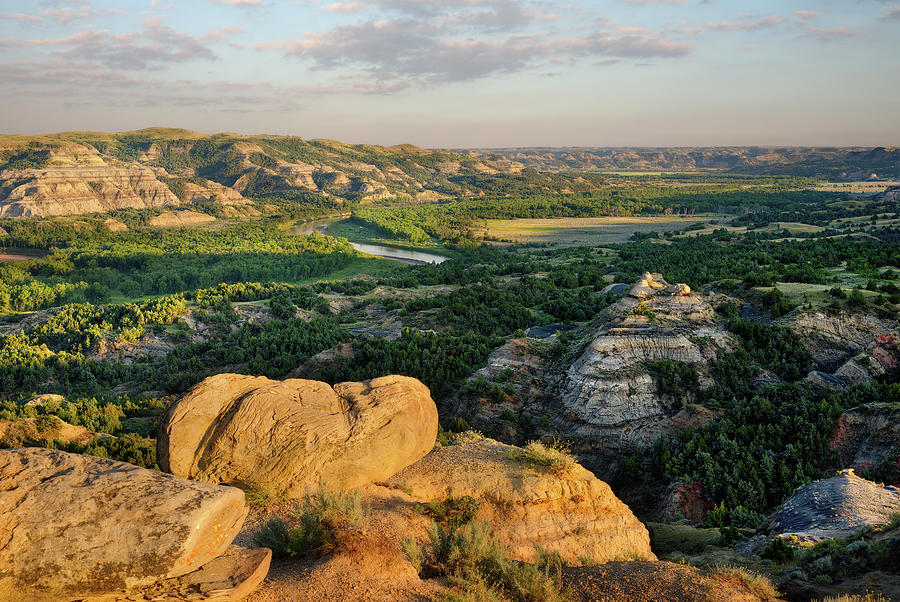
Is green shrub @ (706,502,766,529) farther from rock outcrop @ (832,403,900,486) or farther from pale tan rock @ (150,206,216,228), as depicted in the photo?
pale tan rock @ (150,206,216,228)

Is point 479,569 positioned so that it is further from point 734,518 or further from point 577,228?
point 577,228

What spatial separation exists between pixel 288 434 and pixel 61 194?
210584 mm

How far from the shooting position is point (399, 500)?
1620 centimetres

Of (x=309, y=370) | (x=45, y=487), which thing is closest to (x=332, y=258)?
(x=309, y=370)

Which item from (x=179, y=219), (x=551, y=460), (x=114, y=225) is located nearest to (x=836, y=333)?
(x=551, y=460)

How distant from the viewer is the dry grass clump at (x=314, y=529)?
1215 centimetres

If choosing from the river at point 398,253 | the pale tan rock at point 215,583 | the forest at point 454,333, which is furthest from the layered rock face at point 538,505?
the river at point 398,253

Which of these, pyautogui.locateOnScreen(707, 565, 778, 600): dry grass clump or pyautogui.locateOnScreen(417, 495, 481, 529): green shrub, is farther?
pyautogui.locateOnScreen(417, 495, 481, 529): green shrub

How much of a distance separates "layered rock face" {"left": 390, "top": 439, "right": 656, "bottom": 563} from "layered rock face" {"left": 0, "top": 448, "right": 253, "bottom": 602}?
8.32 metres

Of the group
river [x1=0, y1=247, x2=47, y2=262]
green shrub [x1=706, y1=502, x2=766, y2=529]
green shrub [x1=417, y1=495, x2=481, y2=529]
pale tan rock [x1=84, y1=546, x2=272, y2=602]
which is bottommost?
green shrub [x1=706, y1=502, x2=766, y2=529]

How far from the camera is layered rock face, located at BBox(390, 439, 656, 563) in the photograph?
1587 centimetres

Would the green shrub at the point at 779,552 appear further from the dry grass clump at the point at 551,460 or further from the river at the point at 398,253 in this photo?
the river at the point at 398,253

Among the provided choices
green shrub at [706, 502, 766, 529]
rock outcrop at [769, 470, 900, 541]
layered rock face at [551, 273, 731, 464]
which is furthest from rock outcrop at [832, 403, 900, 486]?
layered rock face at [551, 273, 731, 464]

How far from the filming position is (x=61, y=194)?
581ft
